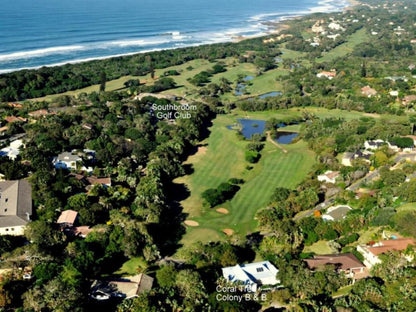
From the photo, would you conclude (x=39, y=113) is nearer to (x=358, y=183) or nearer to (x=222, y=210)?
(x=222, y=210)

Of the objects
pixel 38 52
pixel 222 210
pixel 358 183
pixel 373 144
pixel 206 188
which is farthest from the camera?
pixel 38 52

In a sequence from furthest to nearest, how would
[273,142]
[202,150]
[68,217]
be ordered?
[273,142], [202,150], [68,217]

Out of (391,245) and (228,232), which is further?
(228,232)

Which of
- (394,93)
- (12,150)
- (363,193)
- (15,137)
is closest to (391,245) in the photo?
(363,193)

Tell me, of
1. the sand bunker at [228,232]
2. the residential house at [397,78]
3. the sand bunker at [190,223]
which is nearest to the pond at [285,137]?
the sand bunker at [190,223]

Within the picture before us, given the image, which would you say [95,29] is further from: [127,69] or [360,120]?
[360,120]

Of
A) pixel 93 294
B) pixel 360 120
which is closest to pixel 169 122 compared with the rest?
pixel 360 120

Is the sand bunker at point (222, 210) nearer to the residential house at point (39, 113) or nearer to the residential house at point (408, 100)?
the residential house at point (39, 113)

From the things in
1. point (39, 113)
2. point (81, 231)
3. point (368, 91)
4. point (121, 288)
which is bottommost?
point (121, 288)
